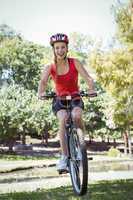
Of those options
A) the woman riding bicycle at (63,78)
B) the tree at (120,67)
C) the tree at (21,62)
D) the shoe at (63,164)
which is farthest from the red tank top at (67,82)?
the tree at (21,62)

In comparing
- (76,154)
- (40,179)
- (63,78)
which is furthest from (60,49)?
(40,179)

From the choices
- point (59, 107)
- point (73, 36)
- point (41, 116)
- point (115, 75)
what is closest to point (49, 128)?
point (41, 116)

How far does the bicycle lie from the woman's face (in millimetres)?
664

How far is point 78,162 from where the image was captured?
316 inches

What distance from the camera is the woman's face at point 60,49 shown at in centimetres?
797

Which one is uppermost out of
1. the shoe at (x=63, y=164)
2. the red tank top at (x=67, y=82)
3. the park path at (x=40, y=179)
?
the red tank top at (x=67, y=82)

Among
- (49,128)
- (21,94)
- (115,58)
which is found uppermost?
(115,58)

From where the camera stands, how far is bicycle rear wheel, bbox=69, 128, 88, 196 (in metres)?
7.61

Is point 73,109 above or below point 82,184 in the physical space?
above

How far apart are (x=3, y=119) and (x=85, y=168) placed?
165 ft

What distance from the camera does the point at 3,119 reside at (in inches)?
2254

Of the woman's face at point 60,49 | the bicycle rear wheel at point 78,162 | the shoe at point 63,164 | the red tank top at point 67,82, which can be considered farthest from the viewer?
the shoe at point 63,164

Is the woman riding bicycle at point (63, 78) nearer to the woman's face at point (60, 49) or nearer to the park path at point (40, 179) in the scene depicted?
the woman's face at point (60, 49)

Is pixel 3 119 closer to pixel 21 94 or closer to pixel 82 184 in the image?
pixel 21 94
